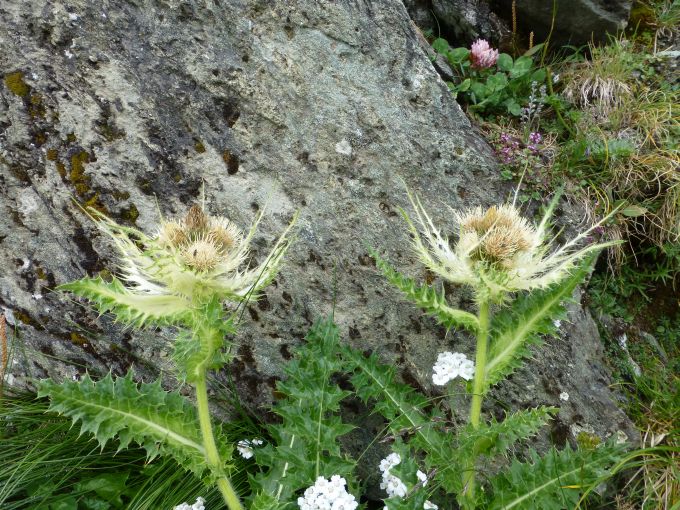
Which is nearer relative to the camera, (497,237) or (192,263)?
(192,263)

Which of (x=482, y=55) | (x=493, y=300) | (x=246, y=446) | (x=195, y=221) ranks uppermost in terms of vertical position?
(x=195, y=221)

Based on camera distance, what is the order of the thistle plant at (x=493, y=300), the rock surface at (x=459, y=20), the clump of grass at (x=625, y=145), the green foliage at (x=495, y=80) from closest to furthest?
1. the thistle plant at (x=493, y=300)
2. the clump of grass at (x=625, y=145)
3. the green foliage at (x=495, y=80)
4. the rock surface at (x=459, y=20)

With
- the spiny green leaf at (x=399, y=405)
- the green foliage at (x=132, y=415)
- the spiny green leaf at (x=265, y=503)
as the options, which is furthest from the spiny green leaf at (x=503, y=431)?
the green foliage at (x=132, y=415)

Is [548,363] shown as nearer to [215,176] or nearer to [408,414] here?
[408,414]

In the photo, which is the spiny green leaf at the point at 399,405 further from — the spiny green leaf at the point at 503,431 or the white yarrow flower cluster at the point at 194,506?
the white yarrow flower cluster at the point at 194,506

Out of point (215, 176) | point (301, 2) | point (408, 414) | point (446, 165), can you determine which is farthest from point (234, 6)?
point (408, 414)

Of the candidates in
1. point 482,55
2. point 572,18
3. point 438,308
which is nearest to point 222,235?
point 438,308

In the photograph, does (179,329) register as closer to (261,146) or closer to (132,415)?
(132,415)
